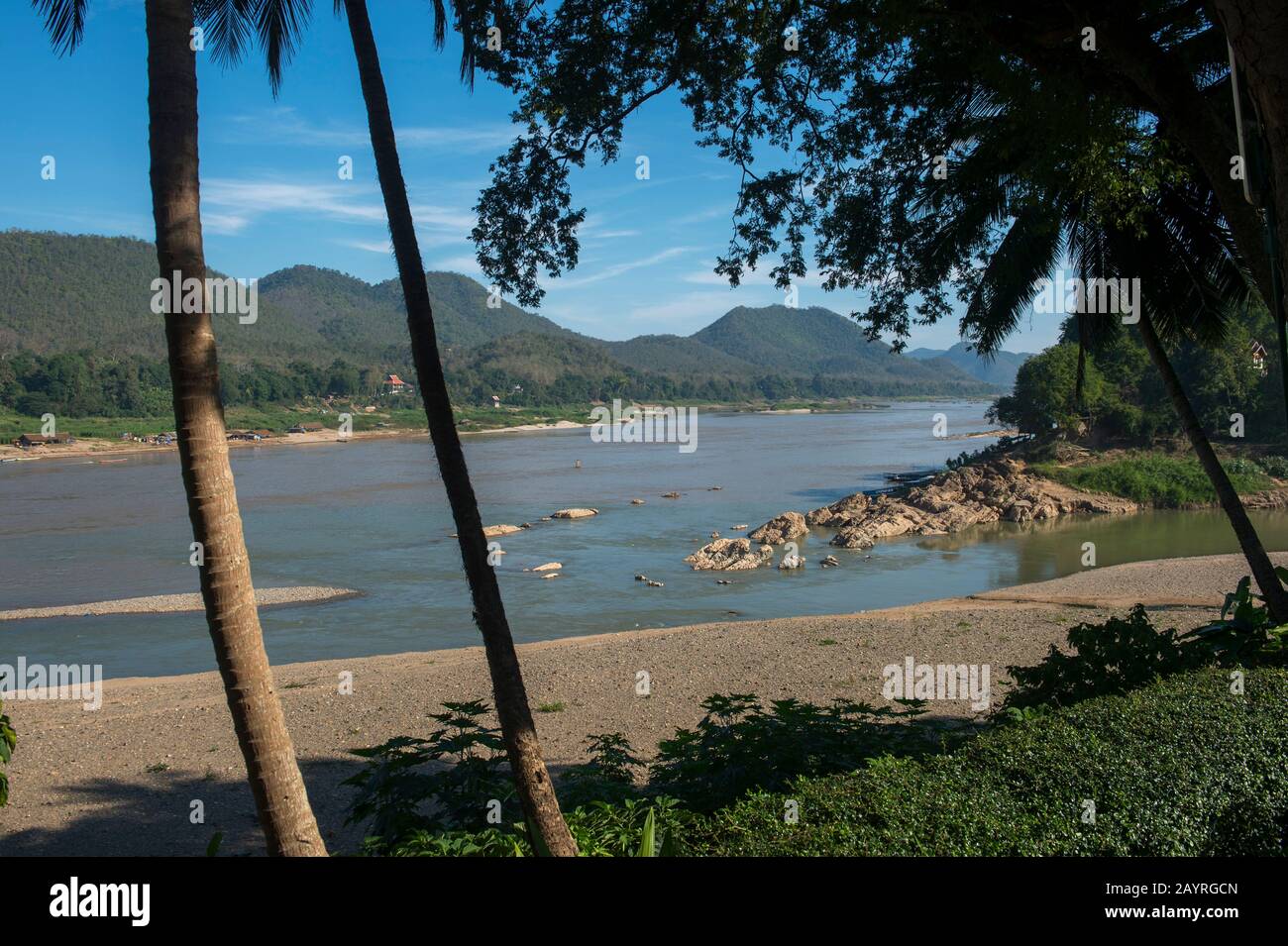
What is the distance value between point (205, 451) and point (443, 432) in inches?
51.0

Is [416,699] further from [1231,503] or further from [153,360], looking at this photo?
[153,360]

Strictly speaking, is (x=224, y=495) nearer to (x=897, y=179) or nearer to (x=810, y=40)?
(x=810, y=40)

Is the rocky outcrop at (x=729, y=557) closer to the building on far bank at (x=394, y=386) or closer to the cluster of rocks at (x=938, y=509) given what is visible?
the cluster of rocks at (x=938, y=509)

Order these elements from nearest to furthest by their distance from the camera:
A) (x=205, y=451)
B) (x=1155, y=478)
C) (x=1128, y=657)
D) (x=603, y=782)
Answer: (x=205, y=451)
(x=603, y=782)
(x=1128, y=657)
(x=1155, y=478)

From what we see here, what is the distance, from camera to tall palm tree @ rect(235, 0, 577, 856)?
4.41 metres

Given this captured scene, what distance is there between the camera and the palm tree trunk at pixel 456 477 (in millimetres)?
4410

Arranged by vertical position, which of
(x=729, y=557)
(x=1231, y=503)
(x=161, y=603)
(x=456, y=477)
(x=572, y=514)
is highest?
(x=456, y=477)

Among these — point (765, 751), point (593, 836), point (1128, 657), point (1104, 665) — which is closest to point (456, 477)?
point (593, 836)

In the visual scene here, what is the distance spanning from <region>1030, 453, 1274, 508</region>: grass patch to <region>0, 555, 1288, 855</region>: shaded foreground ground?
800 inches

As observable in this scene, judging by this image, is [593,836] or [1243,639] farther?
[1243,639]

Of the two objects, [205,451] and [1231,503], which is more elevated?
[205,451]

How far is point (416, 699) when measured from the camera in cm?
1145

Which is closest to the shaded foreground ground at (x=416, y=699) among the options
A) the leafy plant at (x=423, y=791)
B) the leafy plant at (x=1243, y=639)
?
the leafy plant at (x=423, y=791)

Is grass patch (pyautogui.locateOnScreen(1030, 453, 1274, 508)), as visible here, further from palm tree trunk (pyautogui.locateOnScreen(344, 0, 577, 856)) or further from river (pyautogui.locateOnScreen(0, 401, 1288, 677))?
palm tree trunk (pyautogui.locateOnScreen(344, 0, 577, 856))
